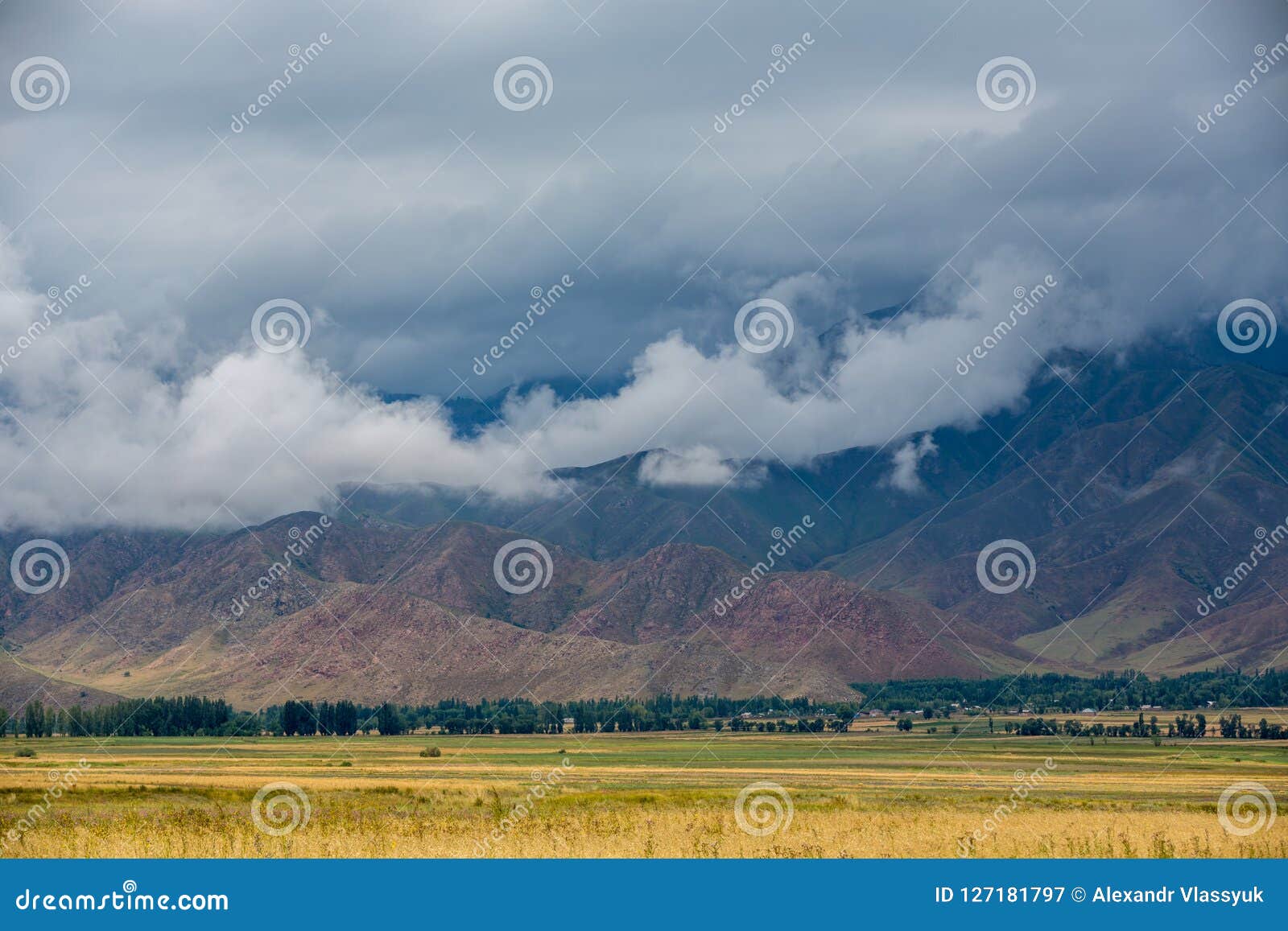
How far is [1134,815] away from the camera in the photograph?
62344 mm

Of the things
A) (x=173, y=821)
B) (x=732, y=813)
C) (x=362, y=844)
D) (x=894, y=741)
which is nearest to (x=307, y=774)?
(x=173, y=821)

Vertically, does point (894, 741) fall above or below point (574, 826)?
above

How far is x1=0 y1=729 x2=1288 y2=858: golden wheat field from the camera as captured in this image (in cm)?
4409

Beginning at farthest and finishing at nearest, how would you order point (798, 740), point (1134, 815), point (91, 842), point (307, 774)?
1. point (798, 740)
2. point (307, 774)
3. point (1134, 815)
4. point (91, 842)

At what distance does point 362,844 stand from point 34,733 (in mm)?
174685

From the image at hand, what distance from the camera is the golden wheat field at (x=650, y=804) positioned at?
145 feet

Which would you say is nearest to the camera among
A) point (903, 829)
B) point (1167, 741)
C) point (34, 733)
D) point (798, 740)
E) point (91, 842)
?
point (91, 842)

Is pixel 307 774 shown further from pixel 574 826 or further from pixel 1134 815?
pixel 1134 815

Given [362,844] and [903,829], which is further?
[903,829]

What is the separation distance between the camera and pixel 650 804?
66.6 m

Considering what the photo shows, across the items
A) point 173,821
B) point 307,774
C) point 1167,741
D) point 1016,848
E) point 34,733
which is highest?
point 34,733

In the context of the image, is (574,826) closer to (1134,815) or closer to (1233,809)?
(1134,815)

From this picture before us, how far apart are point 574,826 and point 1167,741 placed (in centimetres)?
13355

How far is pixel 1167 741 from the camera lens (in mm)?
164625
